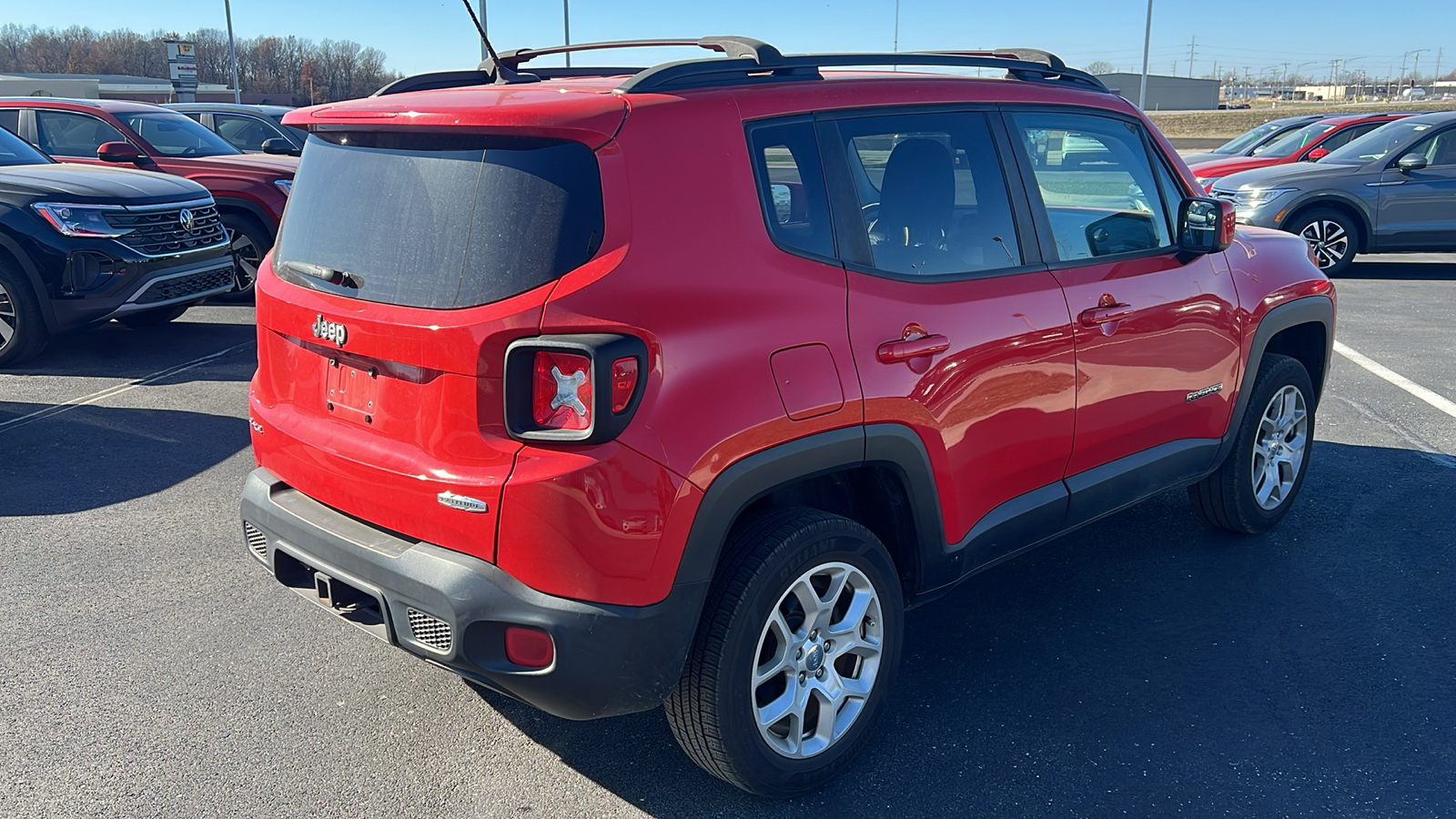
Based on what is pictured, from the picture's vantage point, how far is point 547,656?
2.48m

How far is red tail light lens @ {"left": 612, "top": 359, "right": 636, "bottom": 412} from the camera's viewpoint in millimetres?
2361

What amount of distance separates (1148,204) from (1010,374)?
121 centimetres

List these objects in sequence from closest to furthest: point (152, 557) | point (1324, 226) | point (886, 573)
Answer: point (886, 573)
point (152, 557)
point (1324, 226)

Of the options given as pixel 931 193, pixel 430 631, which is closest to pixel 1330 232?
pixel 931 193

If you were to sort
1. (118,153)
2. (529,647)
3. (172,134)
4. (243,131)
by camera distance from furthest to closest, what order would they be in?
(243,131) < (172,134) < (118,153) < (529,647)

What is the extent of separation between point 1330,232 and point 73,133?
13.0 metres

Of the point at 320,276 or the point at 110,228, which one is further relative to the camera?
the point at 110,228

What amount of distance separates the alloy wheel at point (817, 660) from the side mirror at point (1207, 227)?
1.94 metres

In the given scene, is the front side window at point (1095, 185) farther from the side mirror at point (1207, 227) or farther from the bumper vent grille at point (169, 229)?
the bumper vent grille at point (169, 229)

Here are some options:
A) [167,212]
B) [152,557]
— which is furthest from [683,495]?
[167,212]

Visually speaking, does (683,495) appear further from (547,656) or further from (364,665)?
(364,665)

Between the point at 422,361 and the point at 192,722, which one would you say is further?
the point at 192,722

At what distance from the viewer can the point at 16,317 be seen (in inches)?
287

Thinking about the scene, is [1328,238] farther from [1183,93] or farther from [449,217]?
[1183,93]
